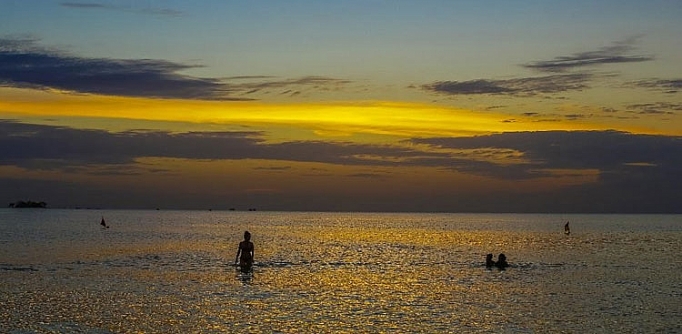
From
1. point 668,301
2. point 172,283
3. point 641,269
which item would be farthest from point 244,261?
point 641,269

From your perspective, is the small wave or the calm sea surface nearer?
the calm sea surface

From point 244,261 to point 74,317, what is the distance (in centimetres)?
1888

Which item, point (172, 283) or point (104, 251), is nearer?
point (172, 283)

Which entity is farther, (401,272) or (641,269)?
(641,269)

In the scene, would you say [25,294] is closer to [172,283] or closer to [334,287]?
[172,283]

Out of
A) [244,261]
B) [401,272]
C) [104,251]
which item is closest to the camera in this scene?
[244,261]

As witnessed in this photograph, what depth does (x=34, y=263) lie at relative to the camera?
47.2m

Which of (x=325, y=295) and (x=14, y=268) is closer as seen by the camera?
(x=325, y=295)

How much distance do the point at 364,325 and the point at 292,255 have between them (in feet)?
119

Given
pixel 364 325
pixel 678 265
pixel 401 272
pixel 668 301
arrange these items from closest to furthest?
pixel 364 325
pixel 668 301
pixel 401 272
pixel 678 265

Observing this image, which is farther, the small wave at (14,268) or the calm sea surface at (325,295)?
the small wave at (14,268)

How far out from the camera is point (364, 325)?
26531 millimetres

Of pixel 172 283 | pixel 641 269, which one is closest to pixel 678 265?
pixel 641 269

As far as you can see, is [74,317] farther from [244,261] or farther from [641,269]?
[641,269]
